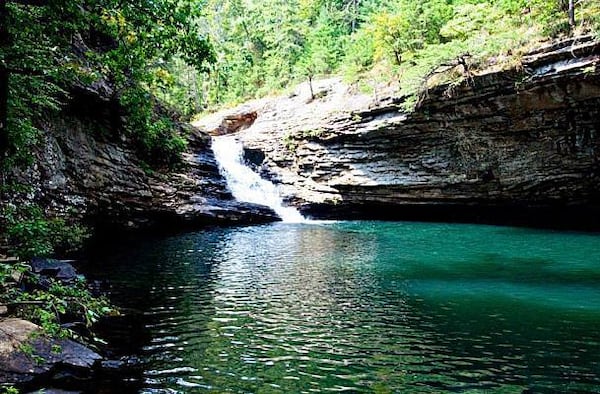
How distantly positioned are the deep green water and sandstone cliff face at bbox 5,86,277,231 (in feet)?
10.4

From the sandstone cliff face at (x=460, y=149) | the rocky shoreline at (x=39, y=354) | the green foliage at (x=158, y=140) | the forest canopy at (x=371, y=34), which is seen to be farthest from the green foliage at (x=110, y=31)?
the sandstone cliff face at (x=460, y=149)

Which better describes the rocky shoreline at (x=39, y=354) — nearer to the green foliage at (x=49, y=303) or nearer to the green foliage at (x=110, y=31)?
the green foliage at (x=49, y=303)

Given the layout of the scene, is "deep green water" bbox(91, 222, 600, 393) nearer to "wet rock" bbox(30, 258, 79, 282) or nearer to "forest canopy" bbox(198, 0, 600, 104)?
"wet rock" bbox(30, 258, 79, 282)

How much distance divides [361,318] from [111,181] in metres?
13.6

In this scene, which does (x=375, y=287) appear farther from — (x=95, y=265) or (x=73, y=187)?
(x=73, y=187)

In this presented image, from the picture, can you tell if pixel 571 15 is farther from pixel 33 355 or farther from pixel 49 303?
pixel 33 355

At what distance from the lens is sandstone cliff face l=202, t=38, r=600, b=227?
60.5 feet

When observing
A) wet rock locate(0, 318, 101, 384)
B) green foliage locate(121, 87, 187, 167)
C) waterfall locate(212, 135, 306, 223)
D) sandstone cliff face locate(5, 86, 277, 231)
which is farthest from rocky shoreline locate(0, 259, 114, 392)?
waterfall locate(212, 135, 306, 223)

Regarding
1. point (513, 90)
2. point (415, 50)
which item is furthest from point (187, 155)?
point (513, 90)

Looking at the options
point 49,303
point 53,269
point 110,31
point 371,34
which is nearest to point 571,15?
point 371,34

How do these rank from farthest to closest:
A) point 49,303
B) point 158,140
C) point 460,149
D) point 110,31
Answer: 1. point 460,149
2. point 158,140
3. point 110,31
4. point 49,303

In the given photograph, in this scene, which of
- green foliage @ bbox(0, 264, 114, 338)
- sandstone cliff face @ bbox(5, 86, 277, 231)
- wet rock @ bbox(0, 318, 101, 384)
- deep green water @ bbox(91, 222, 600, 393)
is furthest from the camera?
sandstone cliff face @ bbox(5, 86, 277, 231)

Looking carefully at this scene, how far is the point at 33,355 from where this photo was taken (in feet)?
16.8

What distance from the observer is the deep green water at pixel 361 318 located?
6.32 metres
